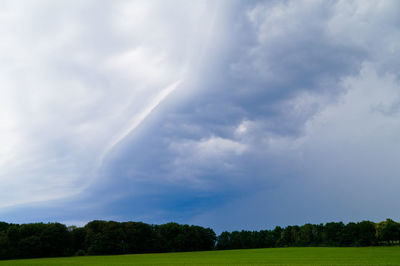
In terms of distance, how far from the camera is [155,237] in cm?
12344

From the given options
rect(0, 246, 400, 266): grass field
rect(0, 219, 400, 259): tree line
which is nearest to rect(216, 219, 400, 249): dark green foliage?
rect(0, 219, 400, 259): tree line

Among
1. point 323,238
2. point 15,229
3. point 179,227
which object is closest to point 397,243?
point 323,238

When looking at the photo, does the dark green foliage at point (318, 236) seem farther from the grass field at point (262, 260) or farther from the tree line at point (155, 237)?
the grass field at point (262, 260)

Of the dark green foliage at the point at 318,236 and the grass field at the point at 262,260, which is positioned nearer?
the grass field at the point at 262,260

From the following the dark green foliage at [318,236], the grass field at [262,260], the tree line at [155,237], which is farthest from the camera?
the dark green foliage at [318,236]

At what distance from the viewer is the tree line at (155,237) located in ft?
311

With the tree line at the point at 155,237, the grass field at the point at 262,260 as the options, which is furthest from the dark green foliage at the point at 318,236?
the grass field at the point at 262,260

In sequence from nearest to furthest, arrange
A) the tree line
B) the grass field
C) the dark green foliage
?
the grass field
the tree line
the dark green foliage

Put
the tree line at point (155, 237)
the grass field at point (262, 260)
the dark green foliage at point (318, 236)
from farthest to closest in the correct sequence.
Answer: the dark green foliage at point (318, 236)
the tree line at point (155, 237)
the grass field at point (262, 260)

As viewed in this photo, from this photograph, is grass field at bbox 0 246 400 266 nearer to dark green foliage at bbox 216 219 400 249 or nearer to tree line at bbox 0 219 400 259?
tree line at bbox 0 219 400 259

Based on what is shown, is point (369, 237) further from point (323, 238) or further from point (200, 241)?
point (200, 241)

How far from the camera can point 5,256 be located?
293 feet

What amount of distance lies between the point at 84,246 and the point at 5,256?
78.1 feet

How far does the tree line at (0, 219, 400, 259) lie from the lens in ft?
311
